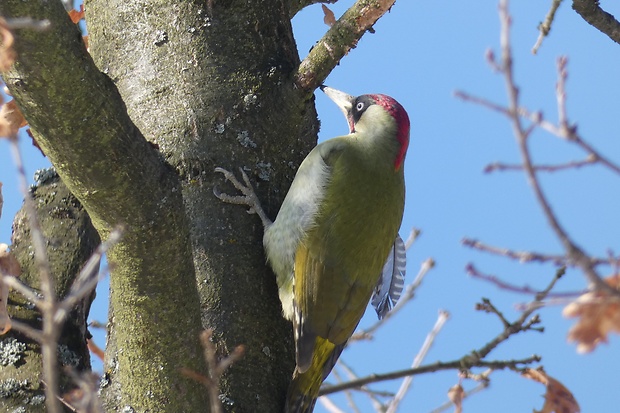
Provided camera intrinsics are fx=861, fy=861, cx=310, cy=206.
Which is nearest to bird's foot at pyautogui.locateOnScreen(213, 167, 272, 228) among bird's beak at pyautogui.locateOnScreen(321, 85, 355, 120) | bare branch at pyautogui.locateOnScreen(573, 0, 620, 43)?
bare branch at pyautogui.locateOnScreen(573, 0, 620, 43)

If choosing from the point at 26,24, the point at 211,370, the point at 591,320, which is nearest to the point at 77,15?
the point at 26,24

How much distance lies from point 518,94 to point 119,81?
2.38 metres

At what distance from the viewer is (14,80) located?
2439mm

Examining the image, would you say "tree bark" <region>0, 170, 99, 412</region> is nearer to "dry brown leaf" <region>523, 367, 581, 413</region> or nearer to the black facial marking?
"dry brown leaf" <region>523, 367, 581, 413</region>

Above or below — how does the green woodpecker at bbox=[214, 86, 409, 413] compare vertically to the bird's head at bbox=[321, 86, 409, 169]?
below

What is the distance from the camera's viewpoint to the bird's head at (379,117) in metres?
4.61

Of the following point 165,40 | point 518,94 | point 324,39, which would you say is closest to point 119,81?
point 165,40

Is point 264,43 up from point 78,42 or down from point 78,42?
up

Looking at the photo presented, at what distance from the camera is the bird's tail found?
10.6ft

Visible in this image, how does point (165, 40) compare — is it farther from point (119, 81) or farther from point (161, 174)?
point (161, 174)

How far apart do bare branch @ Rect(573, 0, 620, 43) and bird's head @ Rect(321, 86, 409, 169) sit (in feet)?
4.27

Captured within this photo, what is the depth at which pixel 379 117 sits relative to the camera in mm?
4754

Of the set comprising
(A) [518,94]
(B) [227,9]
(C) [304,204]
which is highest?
(B) [227,9]

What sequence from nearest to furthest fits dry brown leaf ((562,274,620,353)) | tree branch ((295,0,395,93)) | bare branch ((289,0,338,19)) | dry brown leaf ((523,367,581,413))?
dry brown leaf ((562,274,620,353)) < dry brown leaf ((523,367,581,413)) < tree branch ((295,0,395,93)) < bare branch ((289,0,338,19))
